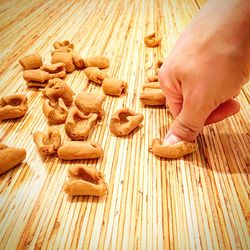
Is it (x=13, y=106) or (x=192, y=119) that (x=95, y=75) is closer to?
(x=13, y=106)

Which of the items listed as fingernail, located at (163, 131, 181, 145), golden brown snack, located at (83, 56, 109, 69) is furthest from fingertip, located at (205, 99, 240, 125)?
golden brown snack, located at (83, 56, 109, 69)

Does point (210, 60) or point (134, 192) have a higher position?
point (210, 60)

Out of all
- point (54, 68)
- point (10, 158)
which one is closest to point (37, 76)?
point (54, 68)

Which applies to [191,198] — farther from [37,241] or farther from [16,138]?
[16,138]

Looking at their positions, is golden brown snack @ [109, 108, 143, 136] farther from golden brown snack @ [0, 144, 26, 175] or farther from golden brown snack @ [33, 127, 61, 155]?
golden brown snack @ [0, 144, 26, 175]

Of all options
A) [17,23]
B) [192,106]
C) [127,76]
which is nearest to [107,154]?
[192,106]
